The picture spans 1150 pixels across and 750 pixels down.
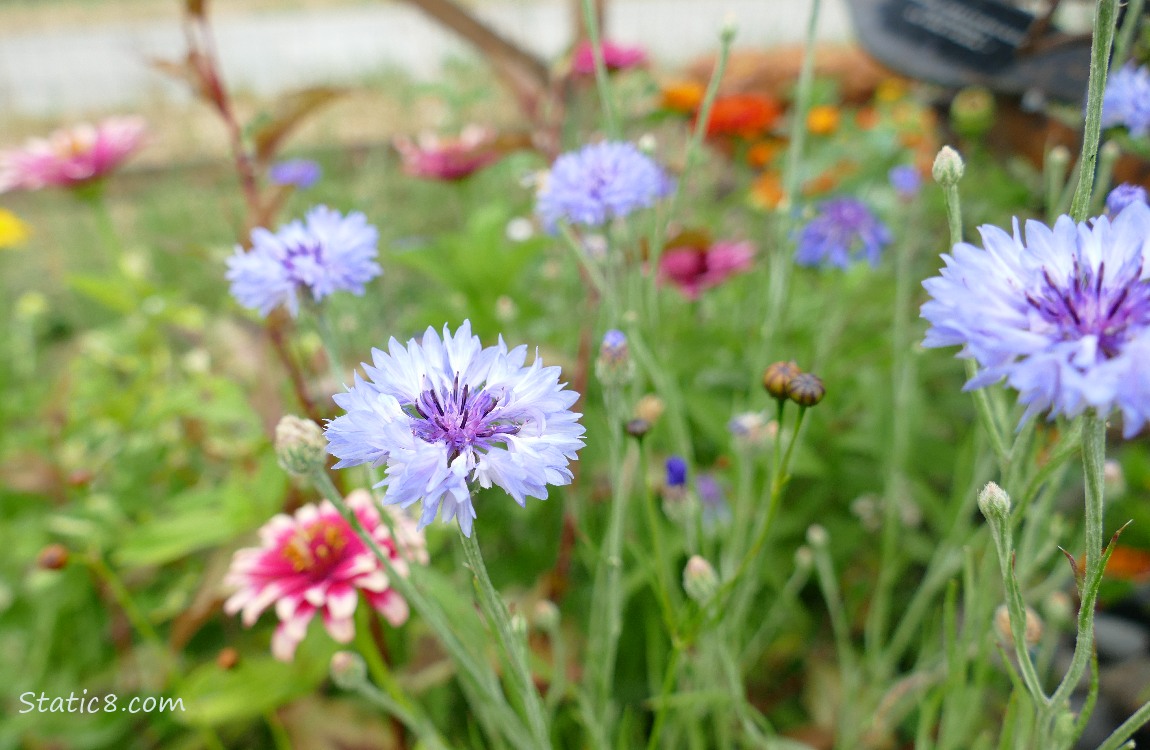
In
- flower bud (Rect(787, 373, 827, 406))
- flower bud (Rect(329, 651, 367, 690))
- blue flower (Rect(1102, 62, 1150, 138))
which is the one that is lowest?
flower bud (Rect(329, 651, 367, 690))

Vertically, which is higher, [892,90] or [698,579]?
[892,90]

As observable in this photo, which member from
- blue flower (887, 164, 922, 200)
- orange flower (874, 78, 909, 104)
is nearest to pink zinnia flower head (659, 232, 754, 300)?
blue flower (887, 164, 922, 200)

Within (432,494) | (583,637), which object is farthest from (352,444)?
(583,637)

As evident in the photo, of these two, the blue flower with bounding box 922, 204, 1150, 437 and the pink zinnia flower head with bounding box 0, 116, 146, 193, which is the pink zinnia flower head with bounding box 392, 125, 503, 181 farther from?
the blue flower with bounding box 922, 204, 1150, 437

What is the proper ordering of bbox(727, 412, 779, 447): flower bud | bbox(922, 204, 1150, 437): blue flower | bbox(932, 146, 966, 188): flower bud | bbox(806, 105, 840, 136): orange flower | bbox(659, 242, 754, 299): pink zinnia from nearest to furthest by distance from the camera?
bbox(922, 204, 1150, 437): blue flower → bbox(932, 146, 966, 188): flower bud → bbox(727, 412, 779, 447): flower bud → bbox(659, 242, 754, 299): pink zinnia → bbox(806, 105, 840, 136): orange flower

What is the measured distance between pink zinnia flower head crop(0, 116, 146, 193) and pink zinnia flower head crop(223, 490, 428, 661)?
66 centimetres

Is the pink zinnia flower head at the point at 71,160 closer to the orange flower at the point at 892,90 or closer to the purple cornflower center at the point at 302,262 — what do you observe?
the purple cornflower center at the point at 302,262

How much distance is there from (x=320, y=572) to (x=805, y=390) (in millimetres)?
397

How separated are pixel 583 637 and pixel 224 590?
364mm

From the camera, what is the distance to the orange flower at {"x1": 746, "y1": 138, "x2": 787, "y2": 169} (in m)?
1.55

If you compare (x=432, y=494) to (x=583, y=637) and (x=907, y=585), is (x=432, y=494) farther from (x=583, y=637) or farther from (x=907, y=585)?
(x=907, y=585)

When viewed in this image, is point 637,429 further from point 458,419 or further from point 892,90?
point 892,90

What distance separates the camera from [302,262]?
53 cm

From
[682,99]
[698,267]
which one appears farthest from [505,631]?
[682,99]
